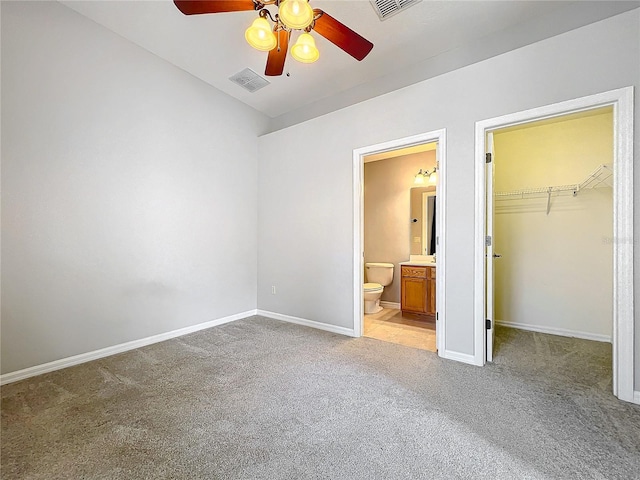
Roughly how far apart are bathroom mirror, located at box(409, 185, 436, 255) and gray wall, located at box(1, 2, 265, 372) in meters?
2.90

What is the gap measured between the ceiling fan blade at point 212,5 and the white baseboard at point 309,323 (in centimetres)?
303

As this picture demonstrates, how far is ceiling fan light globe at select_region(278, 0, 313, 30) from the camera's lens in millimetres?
1555

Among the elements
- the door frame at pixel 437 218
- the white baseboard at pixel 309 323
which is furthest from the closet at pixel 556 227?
the white baseboard at pixel 309 323

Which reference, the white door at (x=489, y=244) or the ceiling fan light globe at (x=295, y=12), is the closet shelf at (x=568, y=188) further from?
the ceiling fan light globe at (x=295, y=12)

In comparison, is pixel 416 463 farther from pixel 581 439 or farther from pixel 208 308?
pixel 208 308

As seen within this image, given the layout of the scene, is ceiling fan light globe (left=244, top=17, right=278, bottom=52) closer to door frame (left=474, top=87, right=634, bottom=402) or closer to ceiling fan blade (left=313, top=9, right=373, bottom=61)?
ceiling fan blade (left=313, top=9, right=373, bottom=61)

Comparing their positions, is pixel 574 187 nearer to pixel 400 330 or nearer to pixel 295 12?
pixel 400 330

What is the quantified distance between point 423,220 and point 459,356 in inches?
96.1

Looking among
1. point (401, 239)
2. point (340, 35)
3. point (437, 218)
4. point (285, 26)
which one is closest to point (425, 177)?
point (401, 239)

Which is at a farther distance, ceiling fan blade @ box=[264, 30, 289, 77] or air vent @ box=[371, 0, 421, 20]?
air vent @ box=[371, 0, 421, 20]

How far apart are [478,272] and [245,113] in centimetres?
362

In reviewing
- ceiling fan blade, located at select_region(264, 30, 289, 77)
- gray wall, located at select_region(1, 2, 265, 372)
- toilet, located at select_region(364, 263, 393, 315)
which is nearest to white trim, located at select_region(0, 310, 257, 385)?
gray wall, located at select_region(1, 2, 265, 372)

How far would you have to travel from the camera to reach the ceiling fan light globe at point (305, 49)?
1.91 metres

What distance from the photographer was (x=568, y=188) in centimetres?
325
